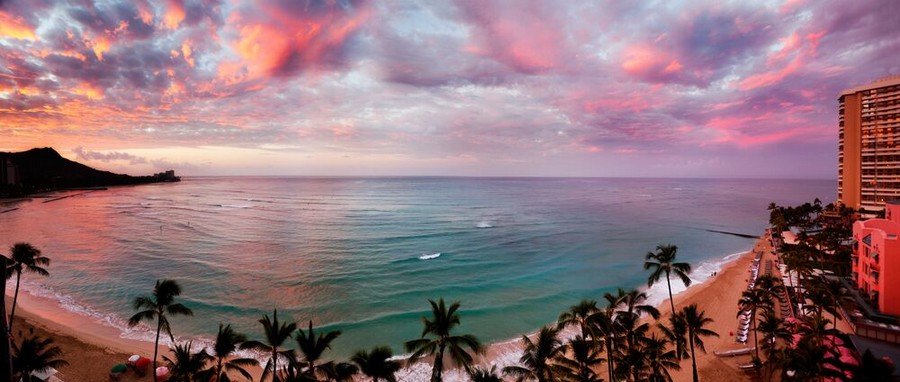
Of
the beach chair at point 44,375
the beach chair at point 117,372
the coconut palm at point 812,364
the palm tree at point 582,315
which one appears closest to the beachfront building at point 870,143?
the coconut palm at point 812,364

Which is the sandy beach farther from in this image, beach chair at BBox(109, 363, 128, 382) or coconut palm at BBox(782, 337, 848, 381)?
coconut palm at BBox(782, 337, 848, 381)

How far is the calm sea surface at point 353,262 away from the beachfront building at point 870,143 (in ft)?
87.5

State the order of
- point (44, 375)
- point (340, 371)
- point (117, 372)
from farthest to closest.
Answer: point (117, 372)
point (44, 375)
point (340, 371)

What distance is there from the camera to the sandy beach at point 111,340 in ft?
106

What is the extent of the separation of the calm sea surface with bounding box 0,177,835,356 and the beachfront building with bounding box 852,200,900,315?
85.8ft

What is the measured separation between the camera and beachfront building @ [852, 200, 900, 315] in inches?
1293

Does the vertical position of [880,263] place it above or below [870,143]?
below

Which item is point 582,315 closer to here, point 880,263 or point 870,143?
point 880,263

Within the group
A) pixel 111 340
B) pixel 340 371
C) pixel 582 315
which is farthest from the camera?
pixel 111 340

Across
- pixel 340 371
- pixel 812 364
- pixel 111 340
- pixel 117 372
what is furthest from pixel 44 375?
pixel 812 364

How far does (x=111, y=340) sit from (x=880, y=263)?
7578 centimetres

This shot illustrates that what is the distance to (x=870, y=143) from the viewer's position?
3354 inches

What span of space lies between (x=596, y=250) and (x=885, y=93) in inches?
2884

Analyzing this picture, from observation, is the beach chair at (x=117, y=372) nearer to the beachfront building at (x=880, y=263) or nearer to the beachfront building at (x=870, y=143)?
the beachfront building at (x=880, y=263)
